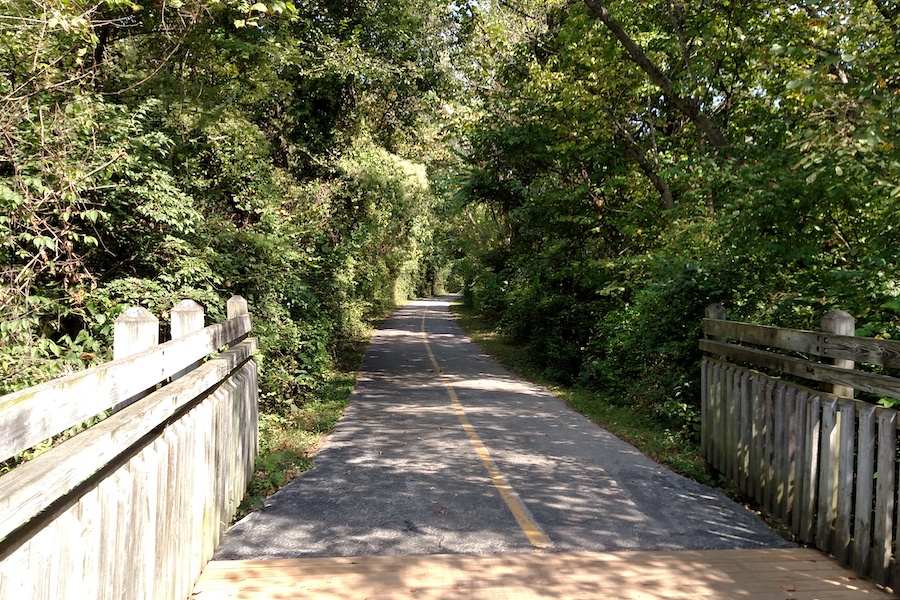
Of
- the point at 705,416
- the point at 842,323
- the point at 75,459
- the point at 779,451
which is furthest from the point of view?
the point at 705,416

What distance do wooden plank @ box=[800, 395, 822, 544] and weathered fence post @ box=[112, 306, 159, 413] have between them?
4.75m

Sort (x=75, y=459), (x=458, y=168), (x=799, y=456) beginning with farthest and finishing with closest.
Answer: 1. (x=458, y=168)
2. (x=799, y=456)
3. (x=75, y=459)

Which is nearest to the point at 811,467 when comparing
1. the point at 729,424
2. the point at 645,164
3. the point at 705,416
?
the point at 729,424

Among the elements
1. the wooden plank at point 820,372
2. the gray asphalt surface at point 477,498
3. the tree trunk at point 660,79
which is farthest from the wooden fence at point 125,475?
the tree trunk at point 660,79

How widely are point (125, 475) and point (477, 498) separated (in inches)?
153

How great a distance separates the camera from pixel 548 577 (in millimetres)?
4465

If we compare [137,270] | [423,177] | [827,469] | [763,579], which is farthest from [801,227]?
[423,177]

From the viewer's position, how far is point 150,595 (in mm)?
3303

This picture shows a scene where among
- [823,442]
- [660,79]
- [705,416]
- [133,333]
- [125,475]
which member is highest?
[660,79]

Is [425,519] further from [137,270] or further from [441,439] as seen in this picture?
[137,270]

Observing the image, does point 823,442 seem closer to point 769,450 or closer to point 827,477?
point 827,477

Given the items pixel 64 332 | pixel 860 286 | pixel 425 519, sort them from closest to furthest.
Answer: pixel 425 519
pixel 860 286
pixel 64 332

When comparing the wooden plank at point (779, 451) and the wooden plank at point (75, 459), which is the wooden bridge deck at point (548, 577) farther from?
the wooden plank at point (75, 459)

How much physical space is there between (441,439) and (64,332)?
16.2 feet
